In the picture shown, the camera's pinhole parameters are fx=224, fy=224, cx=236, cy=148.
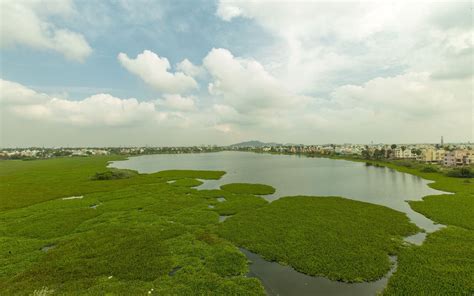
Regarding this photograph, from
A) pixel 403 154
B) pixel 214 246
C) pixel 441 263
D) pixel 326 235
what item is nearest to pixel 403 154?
pixel 403 154

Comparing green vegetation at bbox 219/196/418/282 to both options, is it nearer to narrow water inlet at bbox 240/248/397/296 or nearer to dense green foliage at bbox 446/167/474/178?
narrow water inlet at bbox 240/248/397/296

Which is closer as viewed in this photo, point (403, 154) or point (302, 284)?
point (302, 284)

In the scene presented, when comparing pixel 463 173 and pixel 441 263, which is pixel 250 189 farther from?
pixel 463 173

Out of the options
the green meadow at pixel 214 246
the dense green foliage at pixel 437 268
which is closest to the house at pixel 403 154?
the green meadow at pixel 214 246

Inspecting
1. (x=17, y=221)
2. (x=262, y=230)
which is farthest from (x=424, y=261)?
(x=17, y=221)

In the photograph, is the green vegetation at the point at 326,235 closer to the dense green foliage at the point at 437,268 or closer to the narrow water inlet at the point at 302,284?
the narrow water inlet at the point at 302,284

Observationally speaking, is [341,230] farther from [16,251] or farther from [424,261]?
[16,251]
